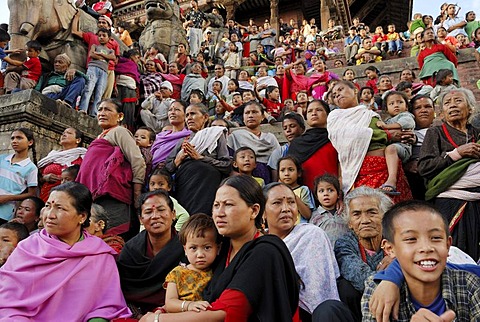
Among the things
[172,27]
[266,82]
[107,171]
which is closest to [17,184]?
[107,171]

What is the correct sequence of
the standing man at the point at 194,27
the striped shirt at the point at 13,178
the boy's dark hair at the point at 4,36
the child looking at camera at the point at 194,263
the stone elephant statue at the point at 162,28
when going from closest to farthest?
the child looking at camera at the point at 194,263 < the striped shirt at the point at 13,178 < the boy's dark hair at the point at 4,36 < the stone elephant statue at the point at 162,28 < the standing man at the point at 194,27

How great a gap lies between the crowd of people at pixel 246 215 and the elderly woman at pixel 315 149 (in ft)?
0.05

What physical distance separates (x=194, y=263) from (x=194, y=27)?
41.5 ft

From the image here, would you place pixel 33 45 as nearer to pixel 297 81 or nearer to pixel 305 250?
pixel 297 81

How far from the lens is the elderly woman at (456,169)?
3.39 metres

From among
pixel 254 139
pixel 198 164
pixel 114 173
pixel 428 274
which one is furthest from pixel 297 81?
pixel 428 274

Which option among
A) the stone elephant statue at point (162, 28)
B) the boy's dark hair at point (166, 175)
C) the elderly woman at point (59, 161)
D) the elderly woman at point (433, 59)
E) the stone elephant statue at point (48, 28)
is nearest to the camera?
the boy's dark hair at point (166, 175)

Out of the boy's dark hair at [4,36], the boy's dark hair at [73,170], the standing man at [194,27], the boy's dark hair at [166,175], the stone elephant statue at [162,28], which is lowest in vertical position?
the boy's dark hair at [166,175]

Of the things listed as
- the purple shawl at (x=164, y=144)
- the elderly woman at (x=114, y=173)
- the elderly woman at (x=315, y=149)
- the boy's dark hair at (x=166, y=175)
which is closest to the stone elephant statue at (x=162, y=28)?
the purple shawl at (x=164, y=144)

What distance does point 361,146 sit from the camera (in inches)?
159

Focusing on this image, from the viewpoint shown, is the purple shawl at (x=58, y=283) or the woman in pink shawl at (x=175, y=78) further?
the woman in pink shawl at (x=175, y=78)

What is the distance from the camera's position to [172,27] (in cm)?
1096

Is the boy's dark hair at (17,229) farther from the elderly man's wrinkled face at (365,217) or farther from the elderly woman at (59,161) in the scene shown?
the elderly man's wrinkled face at (365,217)

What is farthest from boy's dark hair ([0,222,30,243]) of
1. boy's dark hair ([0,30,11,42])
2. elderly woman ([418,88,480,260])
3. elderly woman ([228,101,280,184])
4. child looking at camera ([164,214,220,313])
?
boy's dark hair ([0,30,11,42])
